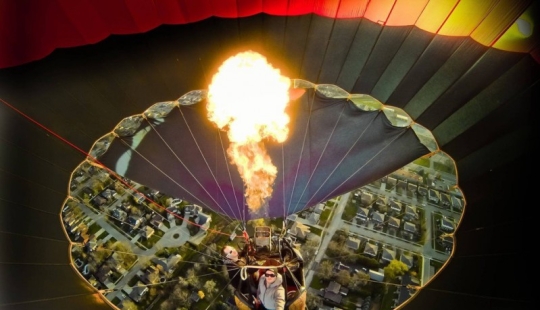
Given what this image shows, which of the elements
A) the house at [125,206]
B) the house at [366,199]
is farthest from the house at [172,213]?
the house at [366,199]

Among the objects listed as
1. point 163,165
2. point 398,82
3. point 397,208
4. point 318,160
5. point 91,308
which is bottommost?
point 91,308

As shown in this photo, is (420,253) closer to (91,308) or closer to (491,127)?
(491,127)

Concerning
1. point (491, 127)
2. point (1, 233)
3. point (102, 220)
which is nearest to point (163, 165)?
point (1, 233)

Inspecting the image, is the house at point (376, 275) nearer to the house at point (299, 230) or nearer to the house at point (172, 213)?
the house at point (299, 230)

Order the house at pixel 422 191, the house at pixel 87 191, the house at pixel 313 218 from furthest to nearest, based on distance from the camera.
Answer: the house at pixel 422 191 < the house at pixel 313 218 < the house at pixel 87 191

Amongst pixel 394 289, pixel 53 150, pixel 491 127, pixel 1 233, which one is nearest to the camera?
pixel 1 233

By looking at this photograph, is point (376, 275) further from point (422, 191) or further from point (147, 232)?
point (147, 232)

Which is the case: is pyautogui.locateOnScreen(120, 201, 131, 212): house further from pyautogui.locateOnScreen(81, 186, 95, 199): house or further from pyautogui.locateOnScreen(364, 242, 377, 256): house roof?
pyautogui.locateOnScreen(364, 242, 377, 256): house roof
